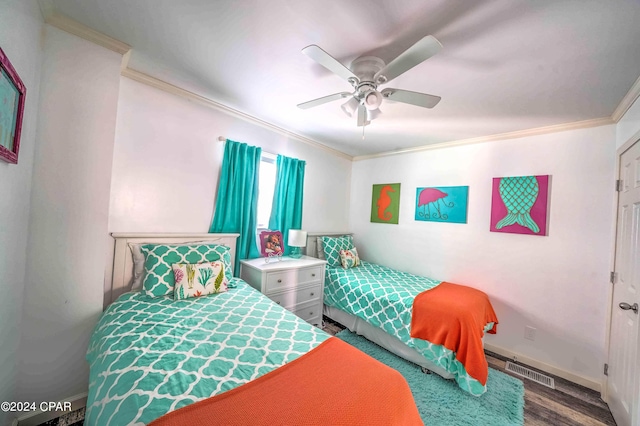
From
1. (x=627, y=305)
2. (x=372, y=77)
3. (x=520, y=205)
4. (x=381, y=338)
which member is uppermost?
(x=372, y=77)

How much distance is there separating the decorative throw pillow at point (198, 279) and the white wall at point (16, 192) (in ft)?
2.46

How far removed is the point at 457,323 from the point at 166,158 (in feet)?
9.40

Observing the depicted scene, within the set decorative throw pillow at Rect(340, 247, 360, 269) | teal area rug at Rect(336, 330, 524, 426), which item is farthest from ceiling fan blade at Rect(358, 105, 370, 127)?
teal area rug at Rect(336, 330, 524, 426)

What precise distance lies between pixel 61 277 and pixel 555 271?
13.3 feet

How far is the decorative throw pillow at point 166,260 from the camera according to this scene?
1.68 m

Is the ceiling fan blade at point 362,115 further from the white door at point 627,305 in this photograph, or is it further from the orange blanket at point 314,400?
the white door at point 627,305

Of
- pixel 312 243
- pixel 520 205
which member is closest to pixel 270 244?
pixel 312 243

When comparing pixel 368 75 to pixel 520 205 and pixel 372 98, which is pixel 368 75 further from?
pixel 520 205

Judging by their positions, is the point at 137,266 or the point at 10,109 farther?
the point at 137,266

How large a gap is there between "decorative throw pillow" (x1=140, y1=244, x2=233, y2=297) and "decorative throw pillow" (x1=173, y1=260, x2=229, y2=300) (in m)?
0.06

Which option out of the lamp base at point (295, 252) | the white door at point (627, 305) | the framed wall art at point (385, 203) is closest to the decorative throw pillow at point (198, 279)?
the lamp base at point (295, 252)

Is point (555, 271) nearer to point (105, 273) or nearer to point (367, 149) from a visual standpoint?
point (367, 149)

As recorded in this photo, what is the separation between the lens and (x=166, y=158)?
6.71 feet

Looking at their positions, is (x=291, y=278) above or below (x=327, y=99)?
below
